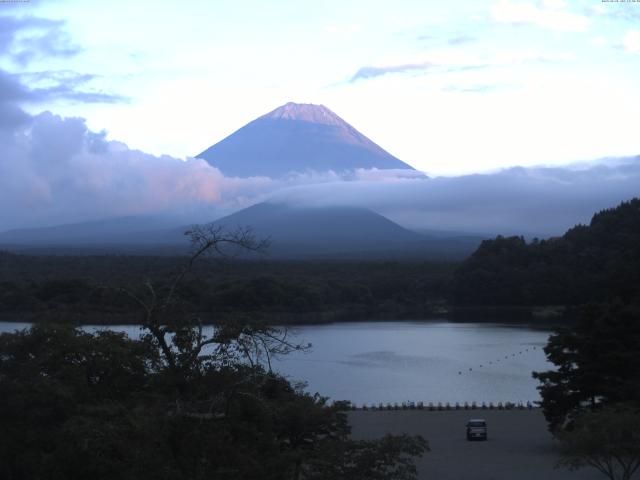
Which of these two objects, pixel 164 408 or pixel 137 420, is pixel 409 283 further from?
pixel 137 420

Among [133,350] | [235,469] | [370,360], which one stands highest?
[133,350]

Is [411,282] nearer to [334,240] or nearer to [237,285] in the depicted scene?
[237,285]

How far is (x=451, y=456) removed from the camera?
35.7 ft

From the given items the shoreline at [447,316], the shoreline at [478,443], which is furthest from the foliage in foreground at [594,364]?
the shoreline at [447,316]

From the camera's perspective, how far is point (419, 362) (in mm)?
23016

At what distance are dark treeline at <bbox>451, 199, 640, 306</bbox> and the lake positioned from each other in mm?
7876

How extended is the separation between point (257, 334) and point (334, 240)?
92516 millimetres

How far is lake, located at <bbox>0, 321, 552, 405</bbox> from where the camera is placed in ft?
60.0

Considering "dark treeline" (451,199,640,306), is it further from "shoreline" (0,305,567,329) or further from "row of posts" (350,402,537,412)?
"row of posts" (350,402,537,412)

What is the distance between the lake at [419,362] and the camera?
18.3 meters

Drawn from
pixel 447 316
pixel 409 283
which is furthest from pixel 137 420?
pixel 409 283

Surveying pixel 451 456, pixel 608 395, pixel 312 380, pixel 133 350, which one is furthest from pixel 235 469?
pixel 312 380

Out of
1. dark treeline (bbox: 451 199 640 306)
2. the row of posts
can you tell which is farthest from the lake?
dark treeline (bbox: 451 199 640 306)

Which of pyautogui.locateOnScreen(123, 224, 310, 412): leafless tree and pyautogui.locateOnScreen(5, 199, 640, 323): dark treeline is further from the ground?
pyautogui.locateOnScreen(123, 224, 310, 412): leafless tree
